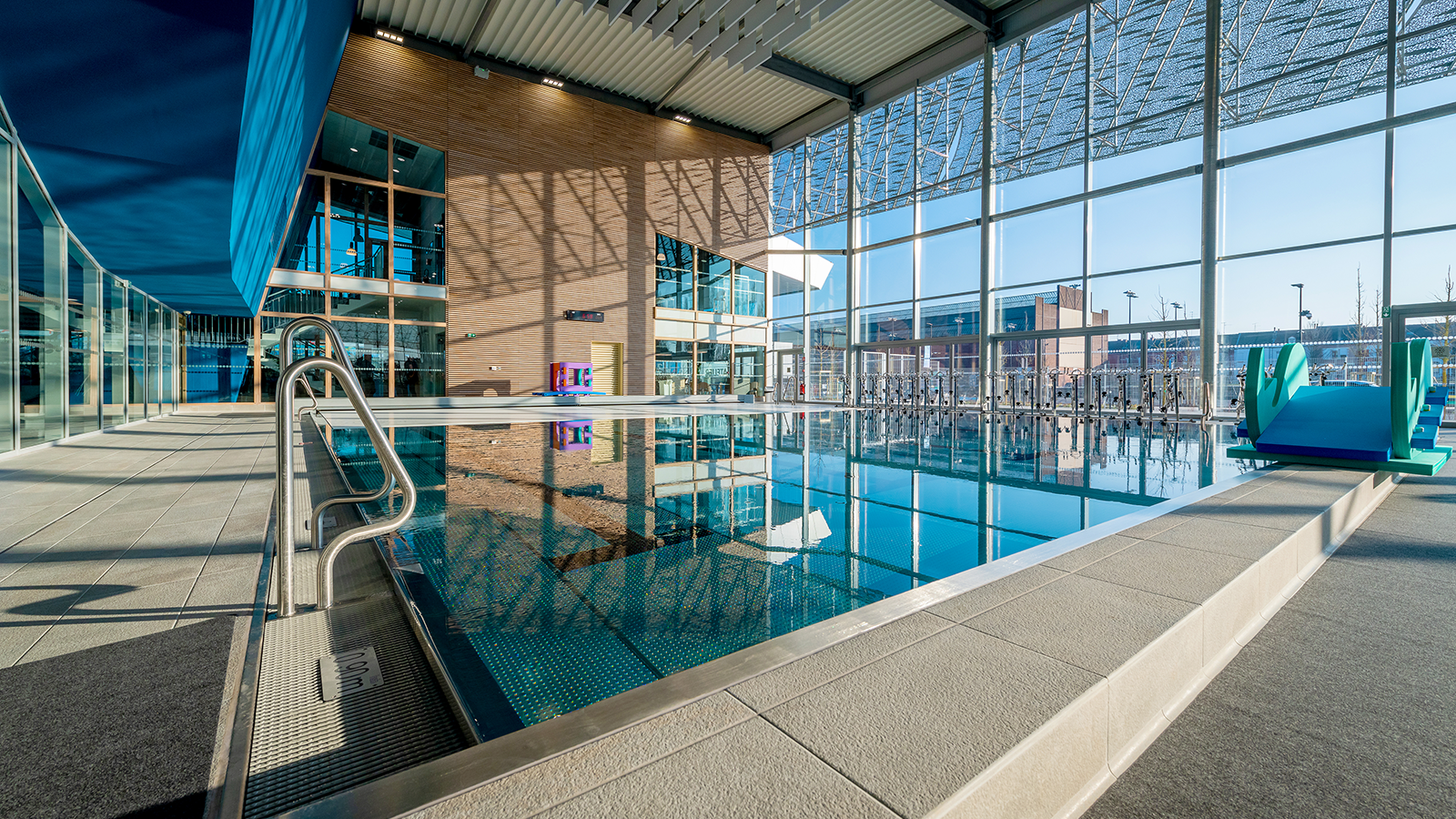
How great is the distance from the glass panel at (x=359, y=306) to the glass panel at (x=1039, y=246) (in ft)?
47.7

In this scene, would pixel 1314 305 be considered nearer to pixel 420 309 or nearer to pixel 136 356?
pixel 420 309

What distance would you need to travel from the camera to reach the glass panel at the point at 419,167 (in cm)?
1493

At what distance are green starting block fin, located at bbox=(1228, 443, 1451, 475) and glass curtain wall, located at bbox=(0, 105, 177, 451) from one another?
9.19 meters

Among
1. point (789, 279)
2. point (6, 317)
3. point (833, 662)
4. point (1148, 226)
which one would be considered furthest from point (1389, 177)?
point (6, 317)

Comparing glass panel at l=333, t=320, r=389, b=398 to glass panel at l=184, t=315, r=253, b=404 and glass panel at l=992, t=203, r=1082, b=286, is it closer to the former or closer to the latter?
glass panel at l=184, t=315, r=253, b=404

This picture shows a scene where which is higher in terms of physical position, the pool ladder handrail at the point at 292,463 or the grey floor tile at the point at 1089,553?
the pool ladder handrail at the point at 292,463

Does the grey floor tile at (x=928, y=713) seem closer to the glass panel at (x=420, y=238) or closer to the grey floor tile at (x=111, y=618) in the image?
the grey floor tile at (x=111, y=618)

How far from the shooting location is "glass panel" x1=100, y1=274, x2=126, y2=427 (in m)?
8.09

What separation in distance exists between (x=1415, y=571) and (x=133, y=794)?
3.97 meters

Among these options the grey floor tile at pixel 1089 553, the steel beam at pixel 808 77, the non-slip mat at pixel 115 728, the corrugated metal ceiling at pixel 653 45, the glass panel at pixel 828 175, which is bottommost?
the non-slip mat at pixel 115 728

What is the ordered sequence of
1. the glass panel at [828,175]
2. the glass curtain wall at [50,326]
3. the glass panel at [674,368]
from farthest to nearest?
the glass panel at [674,368] → the glass panel at [828,175] → the glass curtain wall at [50,326]

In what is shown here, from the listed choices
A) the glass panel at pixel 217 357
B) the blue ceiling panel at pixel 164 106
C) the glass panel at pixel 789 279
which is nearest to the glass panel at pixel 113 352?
the blue ceiling panel at pixel 164 106

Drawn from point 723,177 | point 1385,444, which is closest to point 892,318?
point 723,177

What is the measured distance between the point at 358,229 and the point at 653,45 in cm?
846
